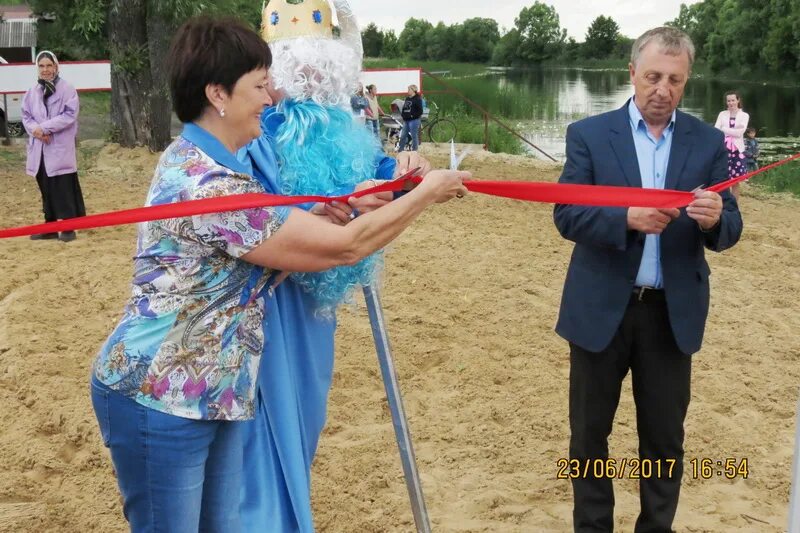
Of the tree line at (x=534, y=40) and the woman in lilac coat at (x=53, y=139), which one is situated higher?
the tree line at (x=534, y=40)

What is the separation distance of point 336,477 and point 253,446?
1.59 m

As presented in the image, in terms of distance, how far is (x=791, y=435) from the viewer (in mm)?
4449

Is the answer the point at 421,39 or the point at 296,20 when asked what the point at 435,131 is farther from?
the point at 421,39

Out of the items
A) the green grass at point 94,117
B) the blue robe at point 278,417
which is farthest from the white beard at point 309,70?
the green grass at point 94,117

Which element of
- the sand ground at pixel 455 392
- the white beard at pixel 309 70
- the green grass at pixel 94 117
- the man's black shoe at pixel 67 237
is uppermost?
the white beard at pixel 309 70

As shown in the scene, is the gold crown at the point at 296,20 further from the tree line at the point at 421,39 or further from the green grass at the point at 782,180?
the green grass at the point at 782,180

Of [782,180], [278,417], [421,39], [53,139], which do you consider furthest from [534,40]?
[278,417]

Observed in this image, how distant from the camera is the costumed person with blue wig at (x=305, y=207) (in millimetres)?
2527

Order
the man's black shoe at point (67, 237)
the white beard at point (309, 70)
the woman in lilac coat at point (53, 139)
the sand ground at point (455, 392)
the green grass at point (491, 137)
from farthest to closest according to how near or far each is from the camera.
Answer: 1. the green grass at point (491, 137)
2. the man's black shoe at point (67, 237)
3. the woman in lilac coat at point (53, 139)
4. the sand ground at point (455, 392)
5. the white beard at point (309, 70)

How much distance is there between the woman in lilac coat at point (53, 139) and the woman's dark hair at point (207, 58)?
6164 millimetres

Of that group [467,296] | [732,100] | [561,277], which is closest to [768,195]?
[732,100]

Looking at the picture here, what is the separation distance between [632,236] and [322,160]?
3.71ft

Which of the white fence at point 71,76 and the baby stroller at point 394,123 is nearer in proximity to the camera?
the white fence at point 71,76

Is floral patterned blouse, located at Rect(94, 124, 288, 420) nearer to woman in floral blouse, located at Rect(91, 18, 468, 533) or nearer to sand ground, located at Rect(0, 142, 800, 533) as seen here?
woman in floral blouse, located at Rect(91, 18, 468, 533)
